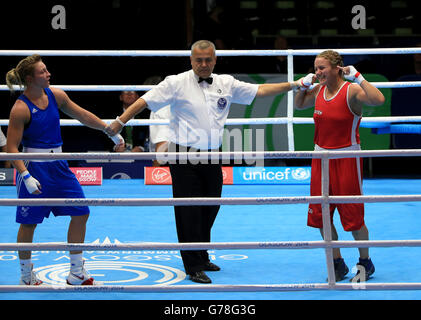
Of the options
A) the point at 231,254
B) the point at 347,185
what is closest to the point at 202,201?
the point at 347,185

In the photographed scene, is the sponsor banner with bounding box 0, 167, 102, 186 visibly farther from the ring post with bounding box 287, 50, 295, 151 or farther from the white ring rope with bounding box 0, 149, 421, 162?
the white ring rope with bounding box 0, 149, 421, 162

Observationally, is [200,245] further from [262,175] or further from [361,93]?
[262,175]

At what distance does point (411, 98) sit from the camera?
7.01 m

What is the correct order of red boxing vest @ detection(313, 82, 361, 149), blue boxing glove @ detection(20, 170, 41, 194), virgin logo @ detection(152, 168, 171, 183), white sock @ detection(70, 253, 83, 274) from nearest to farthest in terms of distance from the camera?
blue boxing glove @ detection(20, 170, 41, 194)
white sock @ detection(70, 253, 83, 274)
red boxing vest @ detection(313, 82, 361, 149)
virgin logo @ detection(152, 168, 171, 183)

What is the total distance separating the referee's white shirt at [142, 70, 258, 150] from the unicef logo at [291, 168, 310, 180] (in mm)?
2639

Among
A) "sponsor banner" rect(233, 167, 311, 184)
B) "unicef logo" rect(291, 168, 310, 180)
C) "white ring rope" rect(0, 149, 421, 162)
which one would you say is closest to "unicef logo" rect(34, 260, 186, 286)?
"white ring rope" rect(0, 149, 421, 162)

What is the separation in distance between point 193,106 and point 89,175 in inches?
111

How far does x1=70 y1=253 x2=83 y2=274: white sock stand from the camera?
3.40 meters

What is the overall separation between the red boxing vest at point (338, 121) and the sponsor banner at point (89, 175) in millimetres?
3120

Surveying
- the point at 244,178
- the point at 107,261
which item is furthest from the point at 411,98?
the point at 107,261

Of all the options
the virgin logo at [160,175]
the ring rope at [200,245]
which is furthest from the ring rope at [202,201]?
the virgin logo at [160,175]

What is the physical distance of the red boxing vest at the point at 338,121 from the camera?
144 inches
